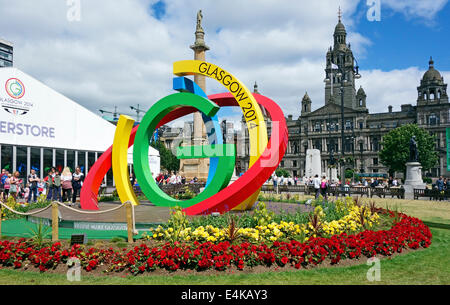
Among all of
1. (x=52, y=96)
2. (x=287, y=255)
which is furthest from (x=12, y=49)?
(x=287, y=255)

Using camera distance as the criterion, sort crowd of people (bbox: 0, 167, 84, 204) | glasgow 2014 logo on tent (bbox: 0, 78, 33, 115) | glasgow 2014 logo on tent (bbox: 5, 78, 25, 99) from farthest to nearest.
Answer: glasgow 2014 logo on tent (bbox: 5, 78, 25, 99), glasgow 2014 logo on tent (bbox: 0, 78, 33, 115), crowd of people (bbox: 0, 167, 84, 204)

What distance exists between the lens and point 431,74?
74250 millimetres

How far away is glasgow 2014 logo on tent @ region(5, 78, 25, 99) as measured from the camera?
712 inches

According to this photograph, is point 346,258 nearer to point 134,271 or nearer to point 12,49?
point 134,271

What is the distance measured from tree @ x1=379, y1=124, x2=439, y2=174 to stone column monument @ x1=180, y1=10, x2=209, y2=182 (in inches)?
1657

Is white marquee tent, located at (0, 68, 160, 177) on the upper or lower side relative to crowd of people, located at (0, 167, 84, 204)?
upper

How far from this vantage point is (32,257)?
697 centimetres

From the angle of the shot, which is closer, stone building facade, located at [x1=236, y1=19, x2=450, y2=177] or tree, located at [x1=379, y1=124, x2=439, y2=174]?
tree, located at [x1=379, y1=124, x2=439, y2=174]

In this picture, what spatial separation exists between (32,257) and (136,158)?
6.25 m

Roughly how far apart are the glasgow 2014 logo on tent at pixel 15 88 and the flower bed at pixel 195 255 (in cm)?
1361

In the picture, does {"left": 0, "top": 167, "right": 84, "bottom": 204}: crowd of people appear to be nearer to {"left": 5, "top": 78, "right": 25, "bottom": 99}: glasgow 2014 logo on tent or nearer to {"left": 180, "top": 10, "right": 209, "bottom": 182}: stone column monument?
{"left": 5, "top": 78, "right": 25, "bottom": 99}: glasgow 2014 logo on tent

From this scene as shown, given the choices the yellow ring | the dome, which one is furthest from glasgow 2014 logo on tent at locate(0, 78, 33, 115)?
the dome

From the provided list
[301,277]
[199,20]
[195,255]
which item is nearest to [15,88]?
[195,255]

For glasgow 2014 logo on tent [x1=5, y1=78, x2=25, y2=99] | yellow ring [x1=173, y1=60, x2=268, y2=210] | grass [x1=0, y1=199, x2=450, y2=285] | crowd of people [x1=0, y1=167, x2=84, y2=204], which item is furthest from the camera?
glasgow 2014 logo on tent [x1=5, y1=78, x2=25, y2=99]
